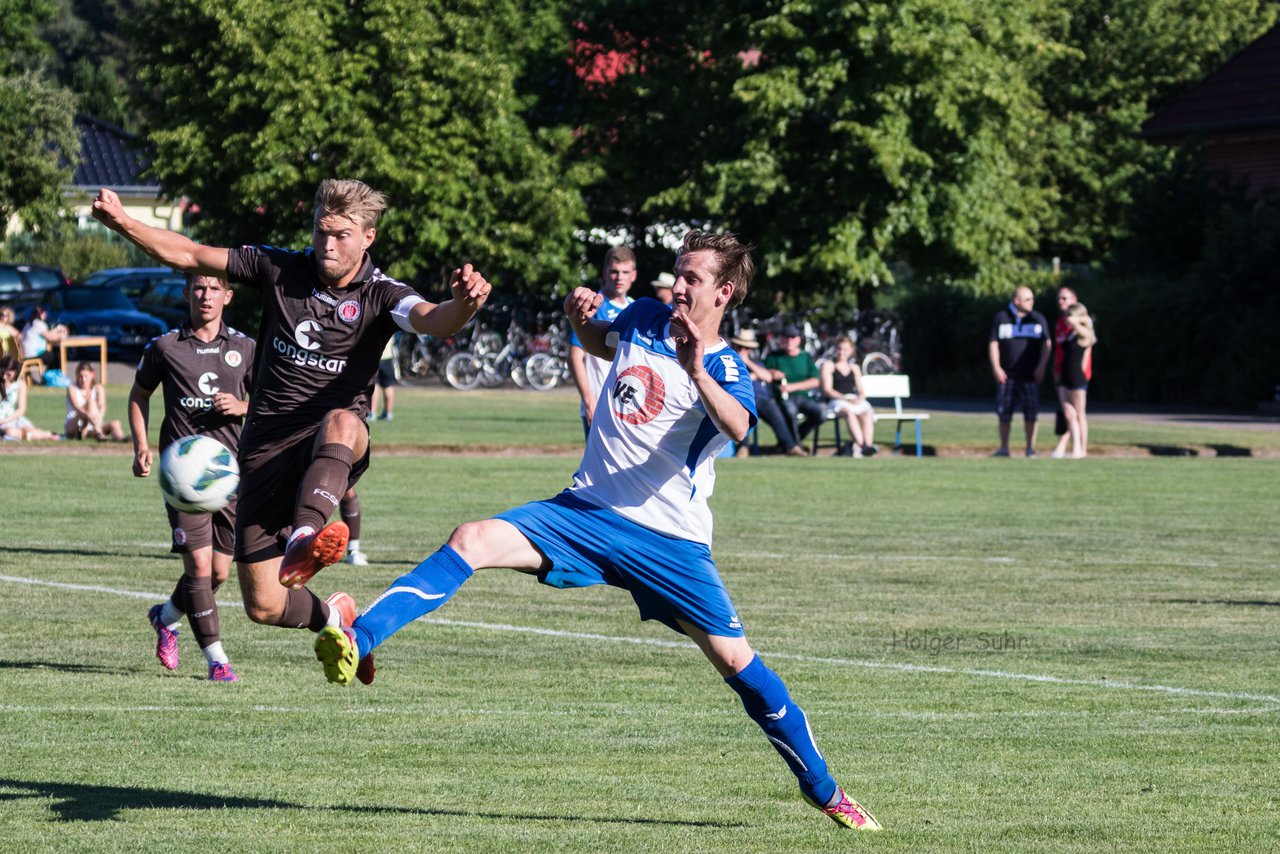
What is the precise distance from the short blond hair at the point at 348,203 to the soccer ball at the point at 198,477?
1034 millimetres

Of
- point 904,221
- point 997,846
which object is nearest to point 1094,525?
point 997,846

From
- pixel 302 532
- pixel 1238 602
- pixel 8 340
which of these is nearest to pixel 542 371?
pixel 8 340

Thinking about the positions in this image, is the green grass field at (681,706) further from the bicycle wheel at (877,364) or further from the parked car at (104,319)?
the parked car at (104,319)

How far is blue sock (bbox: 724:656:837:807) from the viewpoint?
6.10 meters

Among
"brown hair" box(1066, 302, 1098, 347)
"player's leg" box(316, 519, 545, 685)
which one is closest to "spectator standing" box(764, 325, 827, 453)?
"brown hair" box(1066, 302, 1098, 347)

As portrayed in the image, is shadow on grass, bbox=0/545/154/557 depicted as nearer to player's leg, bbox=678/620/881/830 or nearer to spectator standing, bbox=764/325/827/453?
player's leg, bbox=678/620/881/830

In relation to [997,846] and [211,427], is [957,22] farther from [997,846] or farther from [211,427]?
[997,846]

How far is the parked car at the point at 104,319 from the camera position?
4422cm

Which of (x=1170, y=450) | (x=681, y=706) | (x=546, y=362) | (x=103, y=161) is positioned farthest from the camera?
(x=103, y=161)

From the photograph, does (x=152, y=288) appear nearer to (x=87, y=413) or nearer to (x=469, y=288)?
(x=87, y=413)

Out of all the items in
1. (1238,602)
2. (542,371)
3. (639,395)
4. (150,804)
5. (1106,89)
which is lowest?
(542,371)

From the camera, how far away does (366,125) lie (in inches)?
1663

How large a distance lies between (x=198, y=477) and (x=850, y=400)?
18362 millimetres

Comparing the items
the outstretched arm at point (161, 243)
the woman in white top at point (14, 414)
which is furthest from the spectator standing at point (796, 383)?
the outstretched arm at point (161, 243)
